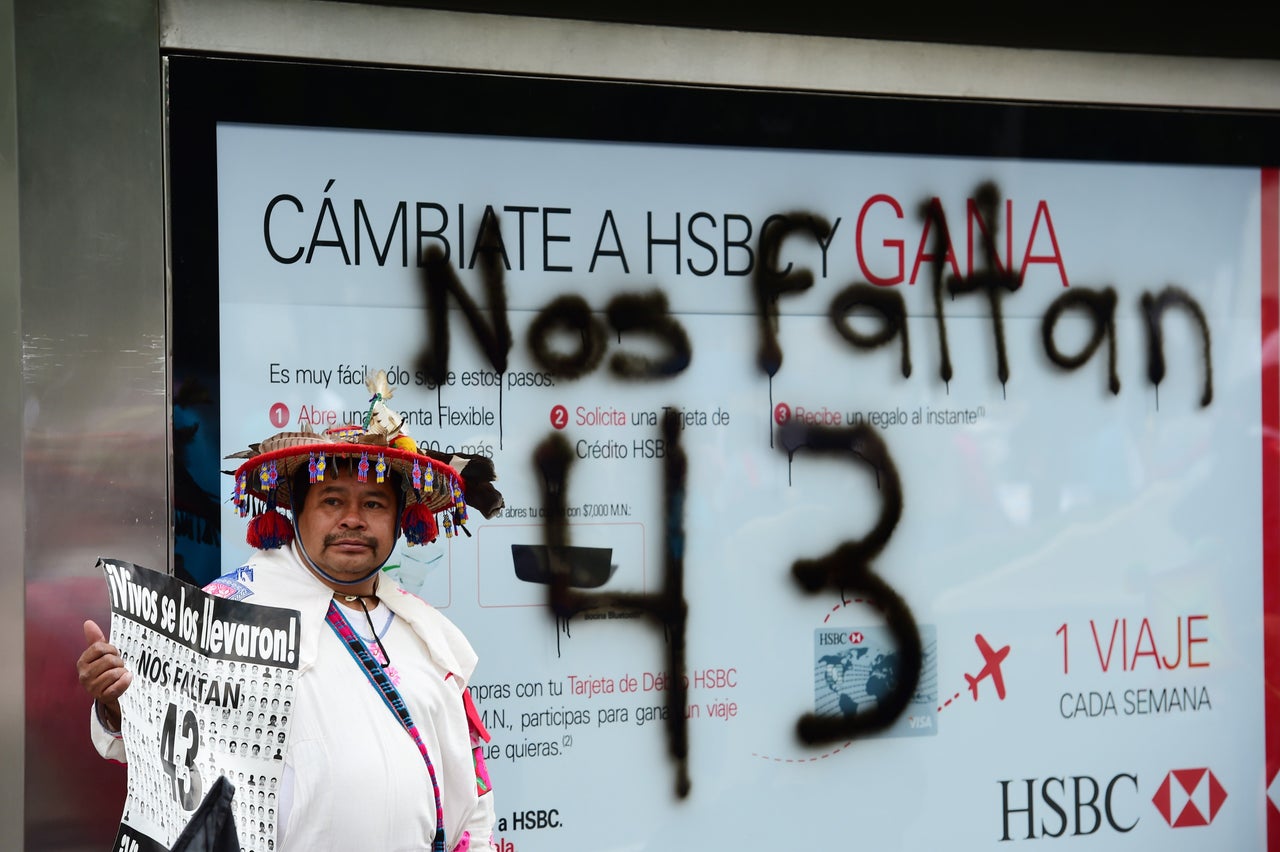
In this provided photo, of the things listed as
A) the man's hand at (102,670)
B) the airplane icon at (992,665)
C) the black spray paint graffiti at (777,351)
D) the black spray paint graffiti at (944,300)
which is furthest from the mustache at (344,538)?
the airplane icon at (992,665)

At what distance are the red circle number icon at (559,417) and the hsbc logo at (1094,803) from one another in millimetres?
1945

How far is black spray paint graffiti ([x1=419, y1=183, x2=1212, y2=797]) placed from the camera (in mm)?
4223

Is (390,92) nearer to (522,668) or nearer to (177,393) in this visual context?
(177,393)

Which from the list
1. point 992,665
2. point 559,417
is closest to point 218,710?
point 559,417

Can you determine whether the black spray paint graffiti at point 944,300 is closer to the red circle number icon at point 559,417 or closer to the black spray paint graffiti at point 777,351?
the black spray paint graffiti at point 777,351

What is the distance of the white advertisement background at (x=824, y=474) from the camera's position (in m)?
4.14

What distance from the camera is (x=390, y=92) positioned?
4.10 metres

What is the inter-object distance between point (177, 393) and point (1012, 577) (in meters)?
2.79

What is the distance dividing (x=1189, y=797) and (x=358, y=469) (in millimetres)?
3363

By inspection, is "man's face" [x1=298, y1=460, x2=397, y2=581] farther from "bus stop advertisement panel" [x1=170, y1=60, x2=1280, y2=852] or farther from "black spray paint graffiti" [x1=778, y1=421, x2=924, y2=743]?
"black spray paint graffiti" [x1=778, y1=421, x2=924, y2=743]

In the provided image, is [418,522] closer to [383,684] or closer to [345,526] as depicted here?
[345,526]

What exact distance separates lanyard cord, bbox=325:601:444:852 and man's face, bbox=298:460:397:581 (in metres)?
0.11

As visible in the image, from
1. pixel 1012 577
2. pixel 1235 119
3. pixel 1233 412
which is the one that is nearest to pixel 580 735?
pixel 1012 577

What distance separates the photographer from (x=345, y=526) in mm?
3051
